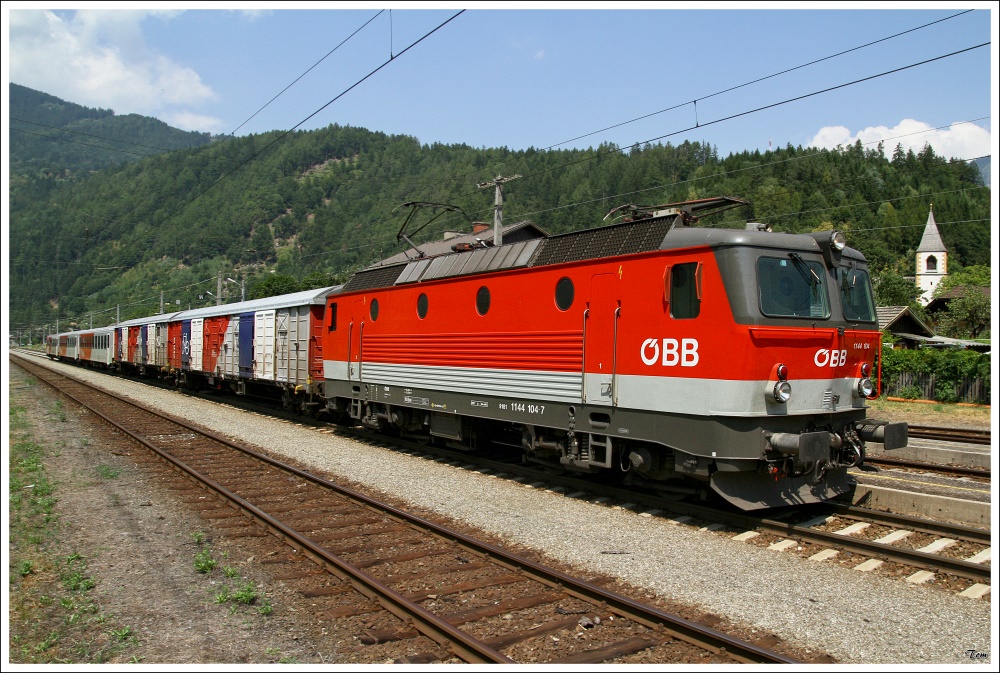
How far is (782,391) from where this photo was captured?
814 centimetres

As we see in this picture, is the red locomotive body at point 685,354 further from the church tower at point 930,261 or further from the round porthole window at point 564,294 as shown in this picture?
the church tower at point 930,261

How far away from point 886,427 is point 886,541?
1.66 metres

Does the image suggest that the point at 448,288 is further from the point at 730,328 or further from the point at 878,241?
the point at 878,241

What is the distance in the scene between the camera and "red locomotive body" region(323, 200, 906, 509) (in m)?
8.16

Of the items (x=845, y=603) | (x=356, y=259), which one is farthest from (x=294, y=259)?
(x=845, y=603)

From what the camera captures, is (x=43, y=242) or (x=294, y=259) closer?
(x=43, y=242)

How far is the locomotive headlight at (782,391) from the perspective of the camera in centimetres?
812

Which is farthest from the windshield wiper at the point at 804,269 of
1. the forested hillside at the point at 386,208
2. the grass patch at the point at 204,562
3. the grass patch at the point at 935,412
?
the forested hillside at the point at 386,208

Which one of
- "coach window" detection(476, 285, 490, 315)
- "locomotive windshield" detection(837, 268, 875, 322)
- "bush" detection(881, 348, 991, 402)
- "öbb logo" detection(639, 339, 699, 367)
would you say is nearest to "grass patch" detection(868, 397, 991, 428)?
"bush" detection(881, 348, 991, 402)

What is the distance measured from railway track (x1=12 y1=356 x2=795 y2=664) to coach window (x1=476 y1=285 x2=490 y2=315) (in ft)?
12.3

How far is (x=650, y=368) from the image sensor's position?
8.92 metres

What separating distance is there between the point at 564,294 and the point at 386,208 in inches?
4481

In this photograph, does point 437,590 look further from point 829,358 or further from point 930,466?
point 930,466

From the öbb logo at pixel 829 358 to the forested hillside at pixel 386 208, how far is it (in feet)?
165
